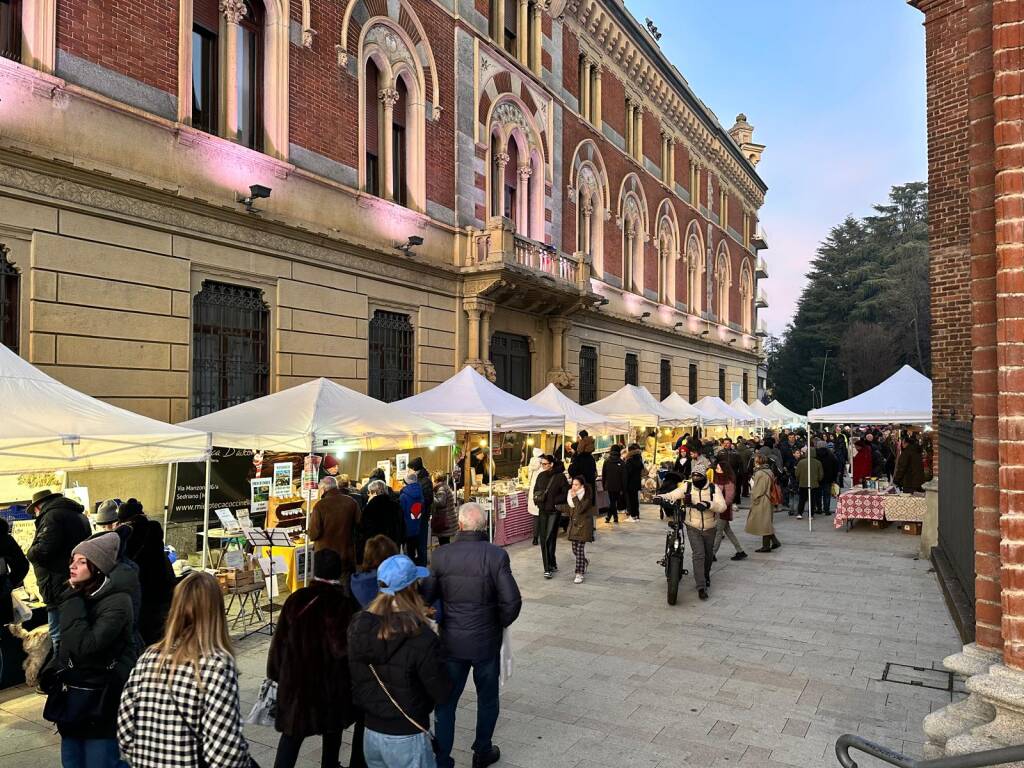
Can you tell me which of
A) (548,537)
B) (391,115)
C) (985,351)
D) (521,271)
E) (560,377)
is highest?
(391,115)

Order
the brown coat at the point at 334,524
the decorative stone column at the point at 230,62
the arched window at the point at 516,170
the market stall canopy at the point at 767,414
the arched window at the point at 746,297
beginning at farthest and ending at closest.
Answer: the arched window at the point at 746,297 < the market stall canopy at the point at 767,414 < the arched window at the point at 516,170 < the decorative stone column at the point at 230,62 < the brown coat at the point at 334,524

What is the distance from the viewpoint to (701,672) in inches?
262

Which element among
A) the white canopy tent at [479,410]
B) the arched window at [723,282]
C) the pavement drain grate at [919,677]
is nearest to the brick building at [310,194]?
the white canopy tent at [479,410]

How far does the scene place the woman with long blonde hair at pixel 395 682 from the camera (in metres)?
3.58

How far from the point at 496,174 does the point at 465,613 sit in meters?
17.3

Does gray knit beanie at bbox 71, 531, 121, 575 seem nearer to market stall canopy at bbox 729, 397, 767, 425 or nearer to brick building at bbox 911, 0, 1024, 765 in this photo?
Result: brick building at bbox 911, 0, 1024, 765

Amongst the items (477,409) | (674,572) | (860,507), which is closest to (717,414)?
(860,507)

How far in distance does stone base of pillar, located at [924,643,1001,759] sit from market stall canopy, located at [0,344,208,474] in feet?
23.2

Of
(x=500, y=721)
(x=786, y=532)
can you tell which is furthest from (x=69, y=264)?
(x=786, y=532)

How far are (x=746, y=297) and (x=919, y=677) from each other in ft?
129

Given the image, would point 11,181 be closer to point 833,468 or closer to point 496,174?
point 496,174

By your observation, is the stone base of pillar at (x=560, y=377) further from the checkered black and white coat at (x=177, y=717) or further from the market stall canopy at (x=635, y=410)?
the checkered black and white coat at (x=177, y=717)

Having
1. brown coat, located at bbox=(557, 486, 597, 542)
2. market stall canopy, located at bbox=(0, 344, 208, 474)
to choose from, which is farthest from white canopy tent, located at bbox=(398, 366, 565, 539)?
market stall canopy, located at bbox=(0, 344, 208, 474)

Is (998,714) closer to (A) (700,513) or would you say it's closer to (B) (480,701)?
(B) (480,701)
